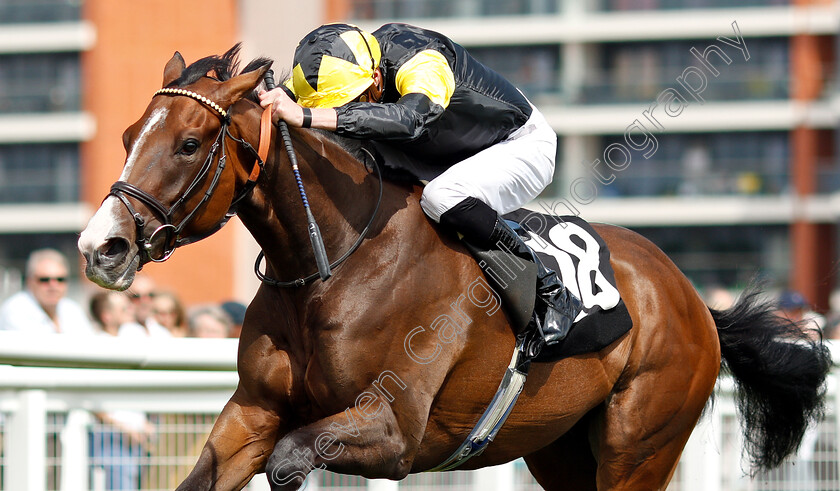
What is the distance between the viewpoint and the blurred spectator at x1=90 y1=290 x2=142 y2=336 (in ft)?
19.6

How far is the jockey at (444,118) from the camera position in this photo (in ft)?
10.1

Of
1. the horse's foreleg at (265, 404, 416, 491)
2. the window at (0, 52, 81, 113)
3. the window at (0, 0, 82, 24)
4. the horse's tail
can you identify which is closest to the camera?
the horse's foreleg at (265, 404, 416, 491)

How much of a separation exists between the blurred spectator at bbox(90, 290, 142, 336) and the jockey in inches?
121

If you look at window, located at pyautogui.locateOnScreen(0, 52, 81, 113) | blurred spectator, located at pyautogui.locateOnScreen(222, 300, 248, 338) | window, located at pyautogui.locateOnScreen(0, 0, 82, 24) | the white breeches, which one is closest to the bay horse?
the white breeches

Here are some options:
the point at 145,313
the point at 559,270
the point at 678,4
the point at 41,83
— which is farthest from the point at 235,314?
the point at 41,83

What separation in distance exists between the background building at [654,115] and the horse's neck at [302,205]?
80.2 feet

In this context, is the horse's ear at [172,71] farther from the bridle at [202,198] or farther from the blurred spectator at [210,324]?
the blurred spectator at [210,324]

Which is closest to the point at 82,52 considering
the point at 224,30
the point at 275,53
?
the point at 224,30

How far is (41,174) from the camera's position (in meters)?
29.9

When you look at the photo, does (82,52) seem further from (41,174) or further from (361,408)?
(361,408)

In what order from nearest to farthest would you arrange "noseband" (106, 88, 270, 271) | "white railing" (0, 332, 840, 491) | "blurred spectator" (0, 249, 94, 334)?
1. "noseband" (106, 88, 270, 271)
2. "white railing" (0, 332, 840, 491)
3. "blurred spectator" (0, 249, 94, 334)

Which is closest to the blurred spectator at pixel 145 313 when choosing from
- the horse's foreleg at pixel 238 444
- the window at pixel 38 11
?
the horse's foreleg at pixel 238 444

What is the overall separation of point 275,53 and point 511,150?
58.6ft

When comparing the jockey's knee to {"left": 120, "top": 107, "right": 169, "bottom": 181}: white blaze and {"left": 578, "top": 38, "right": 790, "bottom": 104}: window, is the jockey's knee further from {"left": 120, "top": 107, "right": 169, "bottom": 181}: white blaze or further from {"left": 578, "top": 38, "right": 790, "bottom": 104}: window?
{"left": 578, "top": 38, "right": 790, "bottom": 104}: window
